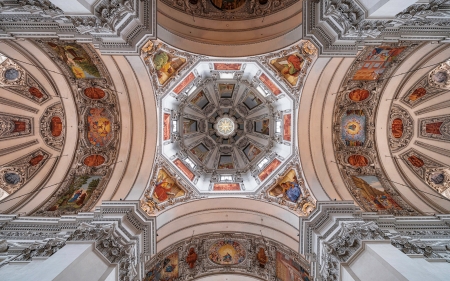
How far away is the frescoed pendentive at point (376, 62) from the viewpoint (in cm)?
1084

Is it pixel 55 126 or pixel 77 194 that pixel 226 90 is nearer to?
pixel 55 126

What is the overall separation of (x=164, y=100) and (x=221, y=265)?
917 cm

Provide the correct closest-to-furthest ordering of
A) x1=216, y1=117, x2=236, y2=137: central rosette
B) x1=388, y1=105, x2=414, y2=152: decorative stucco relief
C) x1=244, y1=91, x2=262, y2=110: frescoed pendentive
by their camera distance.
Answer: x1=388, y1=105, x2=414, y2=152: decorative stucco relief → x1=244, y1=91, x2=262, y2=110: frescoed pendentive → x1=216, y1=117, x2=236, y2=137: central rosette

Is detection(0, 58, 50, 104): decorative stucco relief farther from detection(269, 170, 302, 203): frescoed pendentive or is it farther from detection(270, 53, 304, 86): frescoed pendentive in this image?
detection(269, 170, 302, 203): frescoed pendentive

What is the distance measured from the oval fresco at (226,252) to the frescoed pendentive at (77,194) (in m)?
6.64

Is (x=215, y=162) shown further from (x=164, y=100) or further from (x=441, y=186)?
(x=441, y=186)

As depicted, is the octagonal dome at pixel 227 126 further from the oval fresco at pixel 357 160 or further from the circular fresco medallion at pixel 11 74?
the circular fresco medallion at pixel 11 74

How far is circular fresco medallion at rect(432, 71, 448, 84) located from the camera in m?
12.7

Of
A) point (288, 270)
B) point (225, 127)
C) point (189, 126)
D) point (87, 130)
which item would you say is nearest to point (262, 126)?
point (225, 127)

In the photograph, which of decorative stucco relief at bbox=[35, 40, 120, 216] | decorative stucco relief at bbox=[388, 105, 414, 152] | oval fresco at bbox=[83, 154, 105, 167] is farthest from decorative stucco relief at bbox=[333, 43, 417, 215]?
oval fresco at bbox=[83, 154, 105, 167]

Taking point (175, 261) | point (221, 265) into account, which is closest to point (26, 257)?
point (175, 261)

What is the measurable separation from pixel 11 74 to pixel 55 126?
297cm

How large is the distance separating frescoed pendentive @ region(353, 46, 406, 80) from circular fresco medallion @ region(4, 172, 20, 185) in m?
16.7

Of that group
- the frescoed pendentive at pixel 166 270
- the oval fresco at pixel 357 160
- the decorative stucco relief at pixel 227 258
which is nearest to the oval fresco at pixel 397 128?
the oval fresco at pixel 357 160
